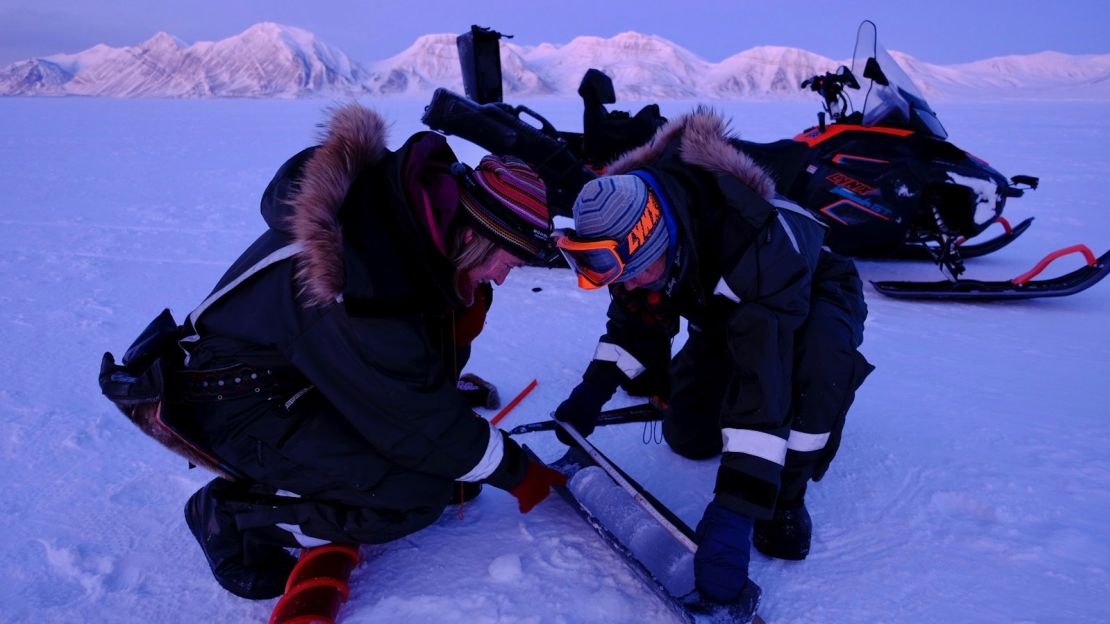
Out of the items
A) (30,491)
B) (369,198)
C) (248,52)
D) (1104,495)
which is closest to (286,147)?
(30,491)

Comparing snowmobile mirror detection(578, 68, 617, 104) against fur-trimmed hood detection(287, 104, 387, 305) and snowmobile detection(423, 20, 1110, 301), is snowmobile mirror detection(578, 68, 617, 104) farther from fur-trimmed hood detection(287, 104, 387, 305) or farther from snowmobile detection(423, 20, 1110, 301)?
fur-trimmed hood detection(287, 104, 387, 305)

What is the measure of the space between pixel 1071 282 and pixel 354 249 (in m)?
3.96

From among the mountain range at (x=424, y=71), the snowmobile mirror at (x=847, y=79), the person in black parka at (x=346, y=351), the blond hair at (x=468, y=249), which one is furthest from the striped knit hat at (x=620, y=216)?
the mountain range at (x=424, y=71)

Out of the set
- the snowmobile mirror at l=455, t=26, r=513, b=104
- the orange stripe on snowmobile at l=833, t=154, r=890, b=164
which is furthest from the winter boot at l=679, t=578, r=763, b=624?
the snowmobile mirror at l=455, t=26, r=513, b=104

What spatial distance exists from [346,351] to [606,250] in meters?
0.63

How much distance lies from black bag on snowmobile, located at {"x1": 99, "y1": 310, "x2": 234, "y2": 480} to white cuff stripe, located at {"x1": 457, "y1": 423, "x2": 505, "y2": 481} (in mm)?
603

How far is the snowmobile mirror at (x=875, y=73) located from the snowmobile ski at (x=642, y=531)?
340cm

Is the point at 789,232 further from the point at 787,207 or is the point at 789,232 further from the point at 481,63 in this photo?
the point at 481,63

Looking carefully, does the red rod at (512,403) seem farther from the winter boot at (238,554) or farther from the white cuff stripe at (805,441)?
the white cuff stripe at (805,441)

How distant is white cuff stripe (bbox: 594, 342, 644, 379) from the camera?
2.17 meters

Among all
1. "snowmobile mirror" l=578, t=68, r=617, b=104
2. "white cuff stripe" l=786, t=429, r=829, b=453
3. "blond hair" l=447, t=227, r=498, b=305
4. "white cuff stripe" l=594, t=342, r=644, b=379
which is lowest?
"white cuff stripe" l=594, t=342, r=644, b=379

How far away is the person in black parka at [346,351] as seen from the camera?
1373mm

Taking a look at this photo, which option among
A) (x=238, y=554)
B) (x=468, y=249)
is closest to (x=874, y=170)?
(x=468, y=249)

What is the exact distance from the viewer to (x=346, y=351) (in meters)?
1.37
